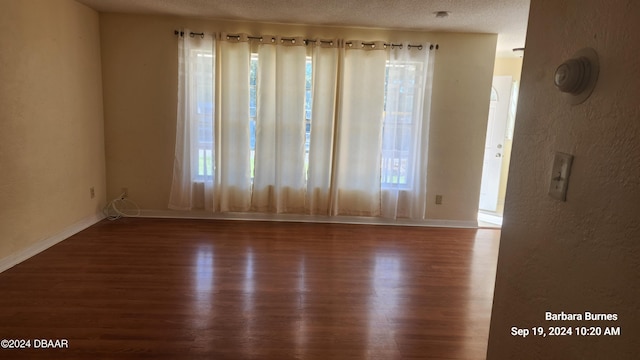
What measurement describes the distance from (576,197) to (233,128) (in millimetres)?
3616

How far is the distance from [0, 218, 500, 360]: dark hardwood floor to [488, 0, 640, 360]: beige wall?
1.09m

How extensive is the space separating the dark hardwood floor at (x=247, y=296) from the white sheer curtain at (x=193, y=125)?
539 mm

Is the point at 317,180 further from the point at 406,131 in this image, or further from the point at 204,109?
the point at 204,109

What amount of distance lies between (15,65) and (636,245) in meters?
3.76

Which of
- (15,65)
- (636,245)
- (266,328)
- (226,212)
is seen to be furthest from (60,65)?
(636,245)

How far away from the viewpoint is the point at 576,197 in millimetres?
812

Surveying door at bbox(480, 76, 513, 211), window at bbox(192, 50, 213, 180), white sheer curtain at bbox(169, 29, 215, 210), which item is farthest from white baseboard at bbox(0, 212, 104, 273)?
door at bbox(480, 76, 513, 211)

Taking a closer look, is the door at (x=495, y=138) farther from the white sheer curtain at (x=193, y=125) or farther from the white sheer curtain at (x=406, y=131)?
the white sheer curtain at (x=193, y=125)

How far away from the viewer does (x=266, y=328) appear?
205 centimetres

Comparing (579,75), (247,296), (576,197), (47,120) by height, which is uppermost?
(579,75)

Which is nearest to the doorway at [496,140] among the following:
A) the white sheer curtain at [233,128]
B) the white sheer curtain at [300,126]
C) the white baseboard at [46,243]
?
the white sheer curtain at [300,126]

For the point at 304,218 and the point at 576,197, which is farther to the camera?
the point at 304,218

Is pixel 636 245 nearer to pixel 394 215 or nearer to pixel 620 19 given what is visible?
pixel 620 19

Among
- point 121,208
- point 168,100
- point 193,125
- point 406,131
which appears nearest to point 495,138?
point 406,131
